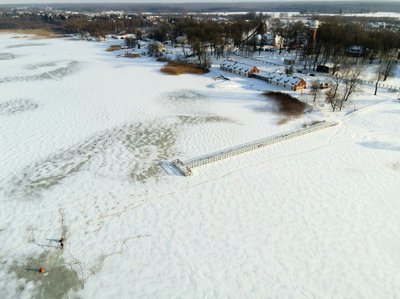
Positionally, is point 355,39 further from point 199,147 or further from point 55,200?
point 55,200

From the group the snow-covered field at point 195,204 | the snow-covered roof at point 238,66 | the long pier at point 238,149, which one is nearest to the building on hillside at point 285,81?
the snow-covered roof at point 238,66

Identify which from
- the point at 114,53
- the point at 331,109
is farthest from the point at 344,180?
the point at 114,53

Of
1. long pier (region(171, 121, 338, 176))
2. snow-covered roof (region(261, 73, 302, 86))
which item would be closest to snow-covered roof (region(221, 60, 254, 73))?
snow-covered roof (region(261, 73, 302, 86))

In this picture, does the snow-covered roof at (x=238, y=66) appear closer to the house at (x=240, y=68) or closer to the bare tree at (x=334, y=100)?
the house at (x=240, y=68)

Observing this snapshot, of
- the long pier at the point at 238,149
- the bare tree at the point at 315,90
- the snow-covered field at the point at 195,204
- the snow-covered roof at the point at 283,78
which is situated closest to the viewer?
the snow-covered field at the point at 195,204

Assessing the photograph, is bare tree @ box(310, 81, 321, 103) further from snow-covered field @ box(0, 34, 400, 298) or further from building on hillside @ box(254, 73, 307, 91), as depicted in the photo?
snow-covered field @ box(0, 34, 400, 298)
